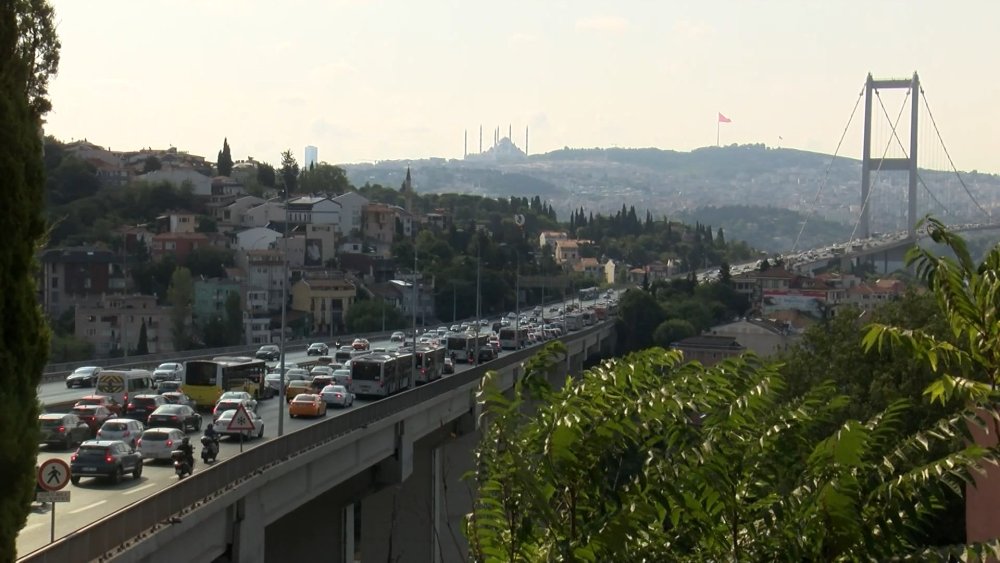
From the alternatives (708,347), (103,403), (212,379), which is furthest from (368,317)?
(103,403)

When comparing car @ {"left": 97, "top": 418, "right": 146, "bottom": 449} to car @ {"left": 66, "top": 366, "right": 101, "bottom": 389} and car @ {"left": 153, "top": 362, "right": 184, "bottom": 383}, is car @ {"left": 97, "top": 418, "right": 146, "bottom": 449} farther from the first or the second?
car @ {"left": 153, "top": 362, "right": 184, "bottom": 383}

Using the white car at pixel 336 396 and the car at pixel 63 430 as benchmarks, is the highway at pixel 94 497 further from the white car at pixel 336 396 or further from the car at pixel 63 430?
the white car at pixel 336 396

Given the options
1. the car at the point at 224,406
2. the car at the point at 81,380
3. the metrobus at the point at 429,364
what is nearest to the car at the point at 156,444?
the car at the point at 224,406

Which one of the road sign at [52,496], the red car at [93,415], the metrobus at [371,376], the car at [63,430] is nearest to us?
the road sign at [52,496]

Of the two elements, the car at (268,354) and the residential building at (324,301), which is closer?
the car at (268,354)

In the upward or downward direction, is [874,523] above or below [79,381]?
above

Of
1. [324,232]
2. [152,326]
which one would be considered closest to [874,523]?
[152,326]

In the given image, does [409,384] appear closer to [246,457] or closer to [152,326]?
[246,457]

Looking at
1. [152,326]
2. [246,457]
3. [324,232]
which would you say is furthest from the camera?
[324,232]
